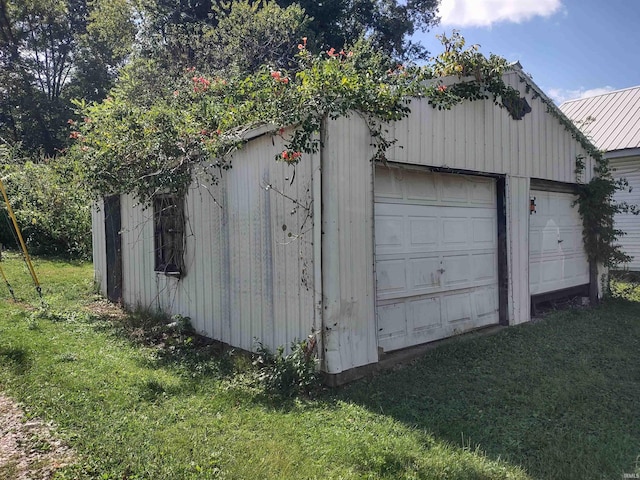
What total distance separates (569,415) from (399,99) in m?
3.26

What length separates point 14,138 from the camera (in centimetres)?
2562

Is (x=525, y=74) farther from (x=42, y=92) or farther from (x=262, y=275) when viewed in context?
(x=42, y=92)

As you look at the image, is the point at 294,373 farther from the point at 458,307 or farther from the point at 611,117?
the point at 611,117

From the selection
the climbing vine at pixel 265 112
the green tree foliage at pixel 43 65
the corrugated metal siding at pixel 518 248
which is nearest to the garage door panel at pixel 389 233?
the climbing vine at pixel 265 112

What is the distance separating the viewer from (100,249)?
9.31m

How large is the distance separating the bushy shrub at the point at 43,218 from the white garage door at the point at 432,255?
408 inches

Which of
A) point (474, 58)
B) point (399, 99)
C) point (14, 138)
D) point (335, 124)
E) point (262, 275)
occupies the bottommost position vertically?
point (262, 275)

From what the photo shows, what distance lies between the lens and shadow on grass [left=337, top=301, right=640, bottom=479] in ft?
10.7

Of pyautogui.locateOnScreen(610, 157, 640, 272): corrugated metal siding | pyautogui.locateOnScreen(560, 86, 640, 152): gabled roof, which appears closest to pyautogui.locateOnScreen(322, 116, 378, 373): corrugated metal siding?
pyautogui.locateOnScreen(560, 86, 640, 152): gabled roof

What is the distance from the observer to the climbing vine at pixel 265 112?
454 centimetres

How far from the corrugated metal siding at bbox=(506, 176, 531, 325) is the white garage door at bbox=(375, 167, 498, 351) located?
0.72 ft

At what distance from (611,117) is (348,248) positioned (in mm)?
Result: 12234

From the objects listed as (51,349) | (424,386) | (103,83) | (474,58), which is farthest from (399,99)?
(103,83)

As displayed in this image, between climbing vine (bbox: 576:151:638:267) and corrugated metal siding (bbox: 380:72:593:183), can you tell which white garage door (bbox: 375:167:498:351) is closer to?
corrugated metal siding (bbox: 380:72:593:183)
